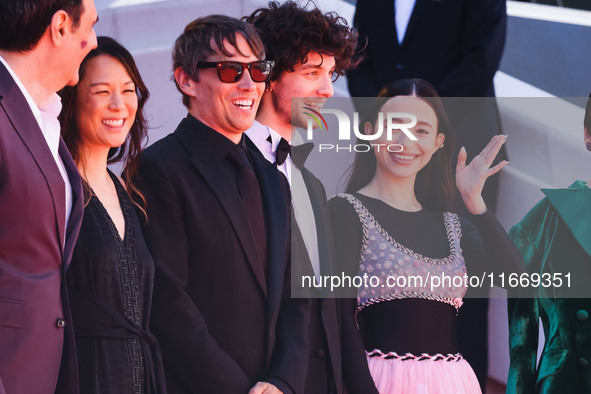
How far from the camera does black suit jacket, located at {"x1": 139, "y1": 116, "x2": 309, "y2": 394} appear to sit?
323 centimetres

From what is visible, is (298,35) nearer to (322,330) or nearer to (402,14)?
(402,14)

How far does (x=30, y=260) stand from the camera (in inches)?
105

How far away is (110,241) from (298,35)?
133 cm

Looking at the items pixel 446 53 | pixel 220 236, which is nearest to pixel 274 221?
pixel 220 236

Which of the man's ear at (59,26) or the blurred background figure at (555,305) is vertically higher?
the man's ear at (59,26)

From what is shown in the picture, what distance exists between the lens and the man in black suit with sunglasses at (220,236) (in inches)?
128

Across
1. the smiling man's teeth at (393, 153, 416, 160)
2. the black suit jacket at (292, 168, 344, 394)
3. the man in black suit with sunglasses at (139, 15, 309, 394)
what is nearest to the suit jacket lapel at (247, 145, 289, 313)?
the man in black suit with sunglasses at (139, 15, 309, 394)

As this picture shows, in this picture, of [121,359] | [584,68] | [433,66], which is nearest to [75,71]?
[121,359]

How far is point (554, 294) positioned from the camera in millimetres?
3928

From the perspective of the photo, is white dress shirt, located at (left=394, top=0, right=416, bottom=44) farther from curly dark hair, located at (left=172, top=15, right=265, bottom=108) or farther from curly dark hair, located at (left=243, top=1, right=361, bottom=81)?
curly dark hair, located at (left=172, top=15, right=265, bottom=108)

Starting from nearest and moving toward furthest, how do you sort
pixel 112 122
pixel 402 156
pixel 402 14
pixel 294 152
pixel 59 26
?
pixel 59 26
pixel 112 122
pixel 294 152
pixel 402 156
pixel 402 14

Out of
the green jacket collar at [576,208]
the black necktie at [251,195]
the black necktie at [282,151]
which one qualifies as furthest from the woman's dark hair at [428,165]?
the black necktie at [251,195]

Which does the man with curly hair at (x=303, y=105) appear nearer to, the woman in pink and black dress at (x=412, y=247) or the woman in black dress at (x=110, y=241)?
the woman in pink and black dress at (x=412, y=247)

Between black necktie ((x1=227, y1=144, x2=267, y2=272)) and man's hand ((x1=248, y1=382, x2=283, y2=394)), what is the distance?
1.52 feet
